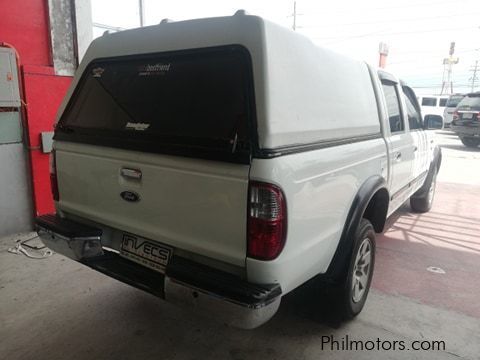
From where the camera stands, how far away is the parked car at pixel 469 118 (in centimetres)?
1361

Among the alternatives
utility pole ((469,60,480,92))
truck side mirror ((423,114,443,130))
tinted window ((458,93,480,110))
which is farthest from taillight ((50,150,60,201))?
utility pole ((469,60,480,92))

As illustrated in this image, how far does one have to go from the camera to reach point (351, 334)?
9.30ft

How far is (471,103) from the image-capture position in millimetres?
13859

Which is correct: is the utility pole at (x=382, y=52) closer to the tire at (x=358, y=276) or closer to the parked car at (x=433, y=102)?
the parked car at (x=433, y=102)

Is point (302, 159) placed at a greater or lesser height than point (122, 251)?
greater

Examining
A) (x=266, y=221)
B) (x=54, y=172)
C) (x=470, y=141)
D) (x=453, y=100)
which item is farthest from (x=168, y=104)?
(x=453, y=100)

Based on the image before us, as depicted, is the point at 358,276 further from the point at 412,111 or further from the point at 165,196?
the point at 412,111

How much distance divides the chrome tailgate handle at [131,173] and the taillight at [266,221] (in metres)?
0.75

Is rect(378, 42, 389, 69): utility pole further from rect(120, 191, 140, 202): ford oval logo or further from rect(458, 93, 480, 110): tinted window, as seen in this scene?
rect(120, 191, 140, 202): ford oval logo

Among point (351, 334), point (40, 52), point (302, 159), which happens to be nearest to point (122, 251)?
point (302, 159)

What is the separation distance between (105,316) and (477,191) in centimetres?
711

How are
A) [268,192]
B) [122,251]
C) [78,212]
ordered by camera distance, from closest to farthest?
[268,192] < [122,251] < [78,212]

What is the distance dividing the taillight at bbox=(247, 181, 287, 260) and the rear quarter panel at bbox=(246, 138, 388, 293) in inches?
1.4

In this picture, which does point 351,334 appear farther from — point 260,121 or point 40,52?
point 40,52
